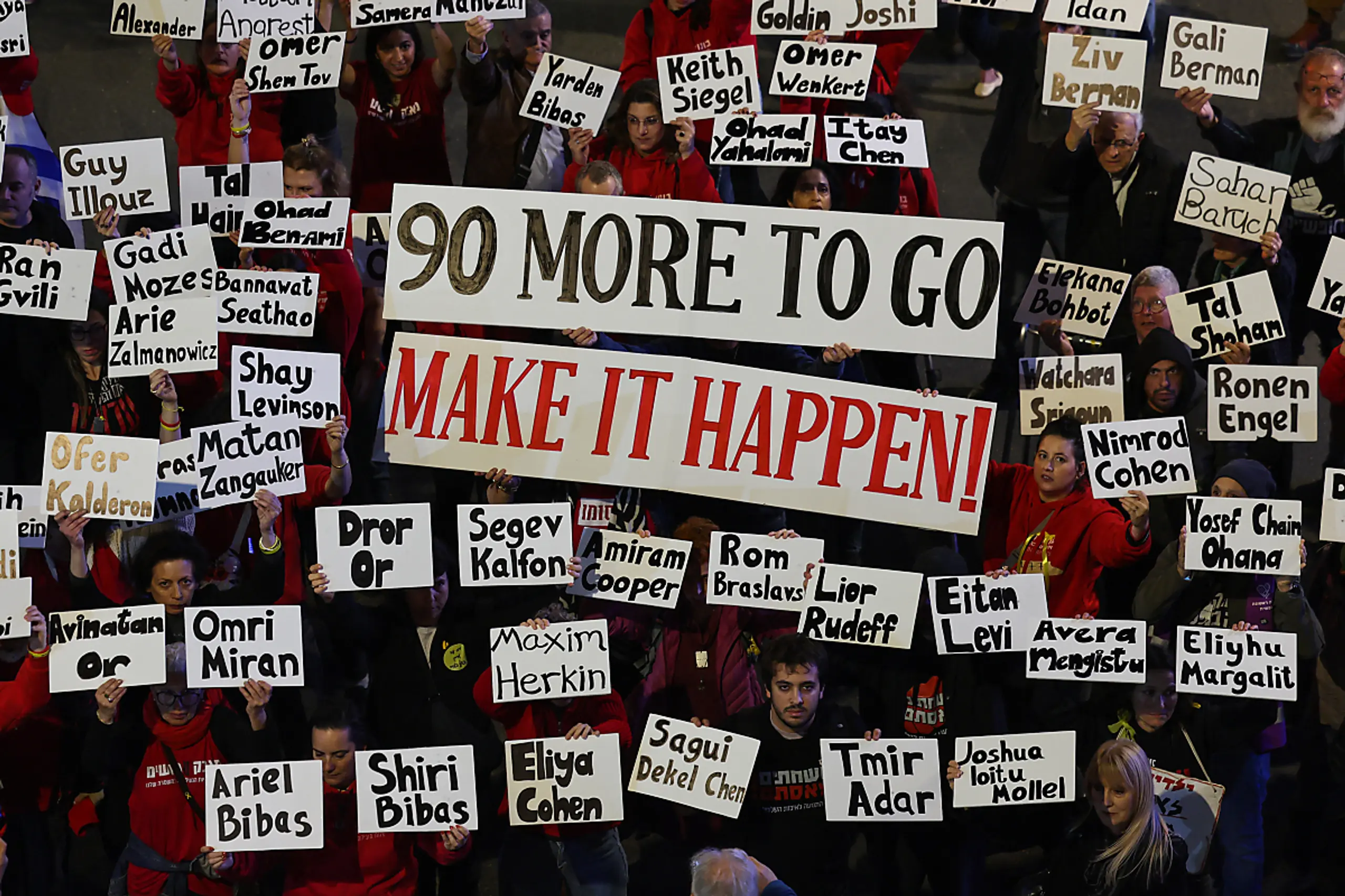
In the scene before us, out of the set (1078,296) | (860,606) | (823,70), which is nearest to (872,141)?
(823,70)

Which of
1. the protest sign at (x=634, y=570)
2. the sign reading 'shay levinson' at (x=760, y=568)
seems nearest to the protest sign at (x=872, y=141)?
the sign reading 'shay levinson' at (x=760, y=568)

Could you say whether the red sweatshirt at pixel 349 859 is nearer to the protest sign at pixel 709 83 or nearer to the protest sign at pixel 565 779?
the protest sign at pixel 565 779

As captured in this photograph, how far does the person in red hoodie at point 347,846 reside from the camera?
7039 mm

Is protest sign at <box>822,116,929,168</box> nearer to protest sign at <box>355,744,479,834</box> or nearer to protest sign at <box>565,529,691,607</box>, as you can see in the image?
protest sign at <box>565,529,691,607</box>

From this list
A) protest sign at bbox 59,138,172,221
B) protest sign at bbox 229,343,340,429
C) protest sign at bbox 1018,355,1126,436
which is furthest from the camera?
protest sign at bbox 59,138,172,221

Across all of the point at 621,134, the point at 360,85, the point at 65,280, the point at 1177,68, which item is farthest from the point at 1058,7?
the point at 65,280

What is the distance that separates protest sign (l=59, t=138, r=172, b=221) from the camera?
7.66 m

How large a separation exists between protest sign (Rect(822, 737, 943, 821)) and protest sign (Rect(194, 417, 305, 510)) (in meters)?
2.37

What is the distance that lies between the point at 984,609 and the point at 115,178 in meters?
3.97

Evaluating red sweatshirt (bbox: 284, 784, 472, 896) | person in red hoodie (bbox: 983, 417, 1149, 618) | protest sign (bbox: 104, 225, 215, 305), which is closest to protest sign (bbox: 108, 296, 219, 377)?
protest sign (bbox: 104, 225, 215, 305)

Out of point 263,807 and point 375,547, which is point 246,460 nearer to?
point 375,547

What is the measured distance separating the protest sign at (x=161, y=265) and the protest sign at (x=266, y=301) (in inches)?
3.4

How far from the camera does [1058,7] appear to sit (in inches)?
313

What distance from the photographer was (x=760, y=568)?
7.23m
